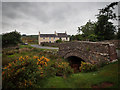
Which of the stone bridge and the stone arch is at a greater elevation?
the stone bridge

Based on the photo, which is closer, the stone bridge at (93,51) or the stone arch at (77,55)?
the stone bridge at (93,51)

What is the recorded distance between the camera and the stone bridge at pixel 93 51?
6.80 m

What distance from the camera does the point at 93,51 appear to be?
26.3ft

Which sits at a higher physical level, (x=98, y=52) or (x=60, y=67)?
(x=98, y=52)

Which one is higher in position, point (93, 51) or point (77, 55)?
Result: point (93, 51)

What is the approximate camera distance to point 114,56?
6988 mm

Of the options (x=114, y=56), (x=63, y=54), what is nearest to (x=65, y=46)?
(x=63, y=54)

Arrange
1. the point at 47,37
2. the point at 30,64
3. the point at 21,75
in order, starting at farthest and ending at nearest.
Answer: the point at 47,37 → the point at 30,64 → the point at 21,75

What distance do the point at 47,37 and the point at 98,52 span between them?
4055 centimetres

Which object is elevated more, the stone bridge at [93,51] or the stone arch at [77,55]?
the stone bridge at [93,51]

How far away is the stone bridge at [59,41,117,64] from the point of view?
22.3 feet

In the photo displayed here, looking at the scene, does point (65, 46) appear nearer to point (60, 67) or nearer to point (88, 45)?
point (88, 45)

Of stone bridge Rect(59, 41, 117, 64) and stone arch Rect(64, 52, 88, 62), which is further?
stone arch Rect(64, 52, 88, 62)

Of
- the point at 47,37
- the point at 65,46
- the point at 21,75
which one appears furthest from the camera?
the point at 47,37
